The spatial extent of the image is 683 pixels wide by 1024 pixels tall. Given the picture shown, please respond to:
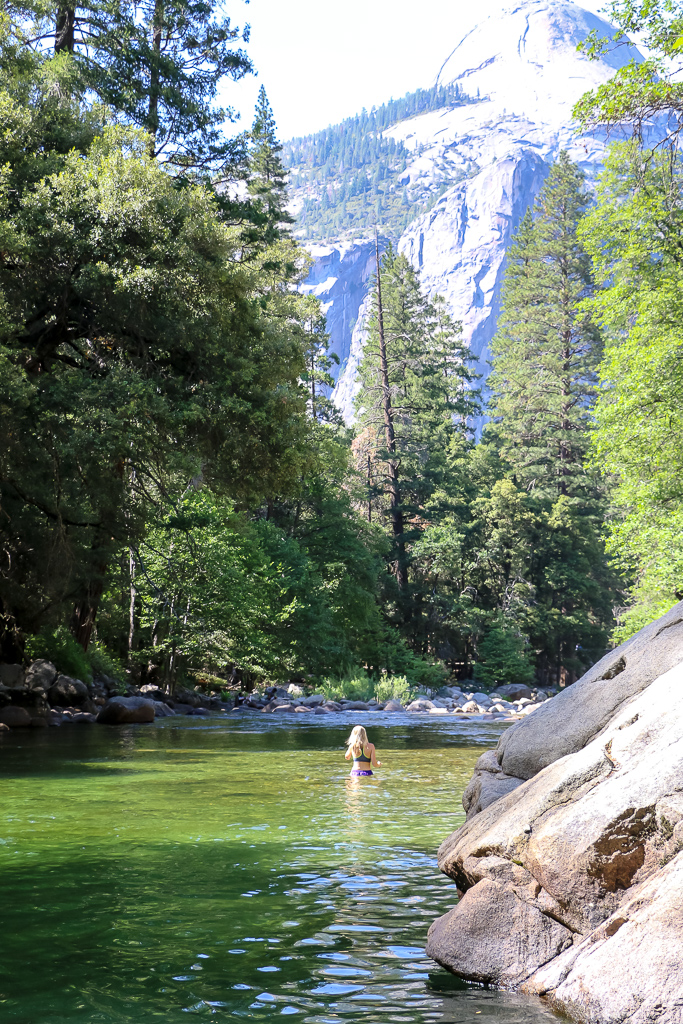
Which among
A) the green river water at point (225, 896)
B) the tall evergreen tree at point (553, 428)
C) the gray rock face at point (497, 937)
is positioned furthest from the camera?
the tall evergreen tree at point (553, 428)

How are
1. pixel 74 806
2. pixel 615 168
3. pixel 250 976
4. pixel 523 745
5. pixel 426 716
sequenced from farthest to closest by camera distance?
pixel 426 716 → pixel 615 168 → pixel 74 806 → pixel 523 745 → pixel 250 976

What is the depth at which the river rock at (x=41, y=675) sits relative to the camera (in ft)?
76.0

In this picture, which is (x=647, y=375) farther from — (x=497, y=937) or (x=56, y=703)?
(x=497, y=937)

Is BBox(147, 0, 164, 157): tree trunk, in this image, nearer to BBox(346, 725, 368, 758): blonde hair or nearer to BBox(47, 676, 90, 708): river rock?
BBox(47, 676, 90, 708): river rock

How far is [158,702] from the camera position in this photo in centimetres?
2627

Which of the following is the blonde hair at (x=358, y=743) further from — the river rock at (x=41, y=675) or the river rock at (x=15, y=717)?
the river rock at (x=41, y=675)

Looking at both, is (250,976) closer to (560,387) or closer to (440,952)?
(440,952)

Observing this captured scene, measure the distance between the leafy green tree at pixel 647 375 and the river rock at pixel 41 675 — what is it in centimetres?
1424

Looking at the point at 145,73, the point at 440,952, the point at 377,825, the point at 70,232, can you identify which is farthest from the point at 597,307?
the point at 440,952

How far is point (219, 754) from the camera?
16.8 m

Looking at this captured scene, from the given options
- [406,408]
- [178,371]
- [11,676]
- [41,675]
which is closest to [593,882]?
[178,371]

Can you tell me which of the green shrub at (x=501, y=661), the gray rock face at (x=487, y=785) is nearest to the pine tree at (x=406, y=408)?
the green shrub at (x=501, y=661)

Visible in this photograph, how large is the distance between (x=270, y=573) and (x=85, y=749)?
15.8 m

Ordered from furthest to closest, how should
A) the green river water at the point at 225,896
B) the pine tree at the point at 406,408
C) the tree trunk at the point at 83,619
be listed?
1. the pine tree at the point at 406,408
2. the tree trunk at the point at 83,619
3. the green river water at the point at 225,896
